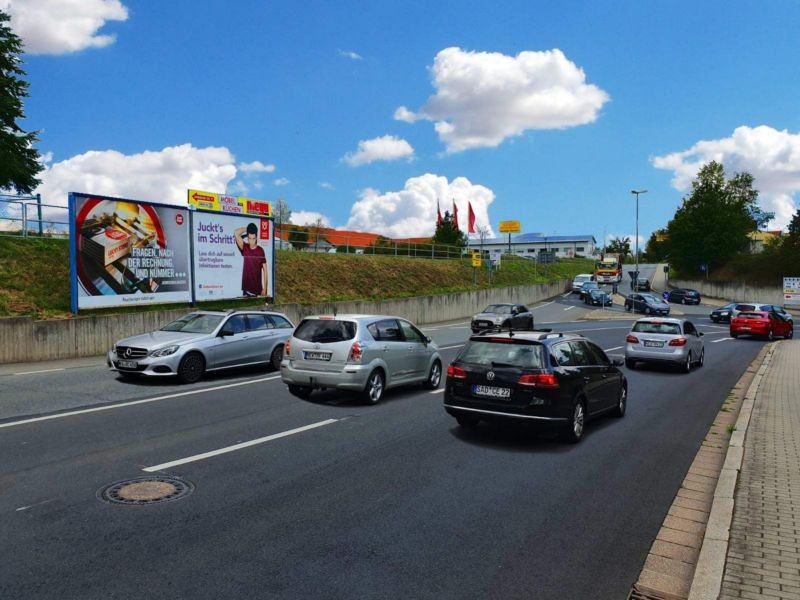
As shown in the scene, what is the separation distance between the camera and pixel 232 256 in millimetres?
26047

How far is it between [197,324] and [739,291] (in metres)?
71.4

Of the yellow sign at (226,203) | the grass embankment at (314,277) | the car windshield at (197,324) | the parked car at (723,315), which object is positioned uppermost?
the yellow sign at (226,203)

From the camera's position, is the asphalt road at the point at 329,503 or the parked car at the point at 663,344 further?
the parked car at the point at 663,344

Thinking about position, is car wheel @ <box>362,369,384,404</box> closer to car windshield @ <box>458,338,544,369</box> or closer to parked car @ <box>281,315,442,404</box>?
parked car @ <box>281,315,442,404</box>

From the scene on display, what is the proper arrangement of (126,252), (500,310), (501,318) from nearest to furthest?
(126,252) → (501,318) → (500,310)

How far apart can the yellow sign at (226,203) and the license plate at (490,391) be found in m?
43.5

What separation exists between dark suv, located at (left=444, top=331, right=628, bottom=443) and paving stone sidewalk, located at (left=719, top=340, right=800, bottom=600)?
82.8 inches

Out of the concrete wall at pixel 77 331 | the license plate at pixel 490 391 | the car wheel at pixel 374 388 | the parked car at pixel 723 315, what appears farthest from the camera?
the parked car at pixel 723 315

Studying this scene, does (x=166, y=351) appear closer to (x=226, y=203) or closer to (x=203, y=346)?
(x=203, y=346)

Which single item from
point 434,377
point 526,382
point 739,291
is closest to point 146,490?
point 526,382

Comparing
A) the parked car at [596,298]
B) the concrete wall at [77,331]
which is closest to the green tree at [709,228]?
the parked car at [596,298]

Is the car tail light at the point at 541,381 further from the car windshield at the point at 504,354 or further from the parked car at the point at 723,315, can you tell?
the parked car at the point at 723,315

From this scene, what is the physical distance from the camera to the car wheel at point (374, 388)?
11.0 meters

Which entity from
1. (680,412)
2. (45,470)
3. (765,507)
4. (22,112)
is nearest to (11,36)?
(22,112)
